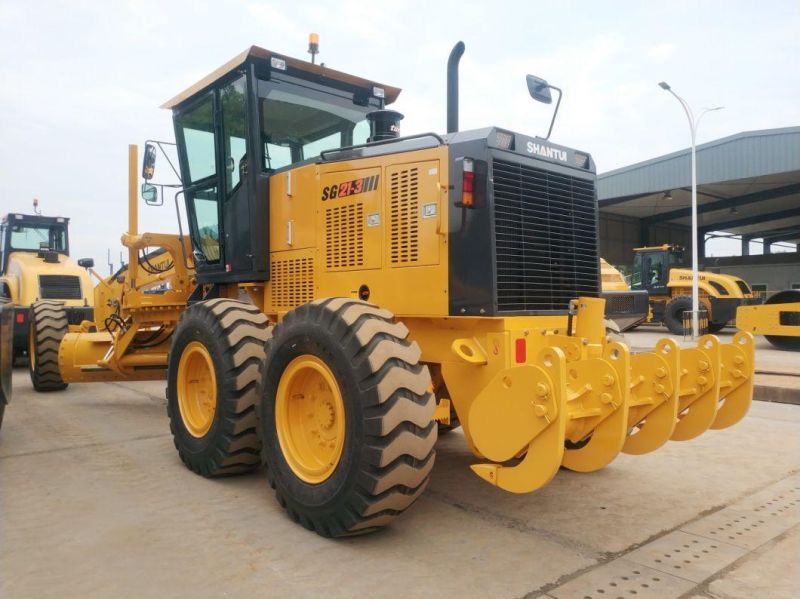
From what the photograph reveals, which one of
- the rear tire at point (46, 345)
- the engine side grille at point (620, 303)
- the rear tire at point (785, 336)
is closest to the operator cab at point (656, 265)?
the rear tire at point (785, 336)

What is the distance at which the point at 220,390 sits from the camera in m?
4.32

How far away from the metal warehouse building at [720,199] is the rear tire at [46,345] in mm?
26036

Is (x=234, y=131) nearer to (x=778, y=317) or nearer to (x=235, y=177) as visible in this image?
(x=235, y=177)

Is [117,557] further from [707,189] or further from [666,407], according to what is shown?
[707,189]

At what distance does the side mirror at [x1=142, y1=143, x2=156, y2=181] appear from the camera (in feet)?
20.0

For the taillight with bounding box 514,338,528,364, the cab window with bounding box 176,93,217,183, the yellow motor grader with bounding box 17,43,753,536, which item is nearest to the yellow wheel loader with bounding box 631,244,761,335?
the yellow motor grader with bounding box 17,43,753,536

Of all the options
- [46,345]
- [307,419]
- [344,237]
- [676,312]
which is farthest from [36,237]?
[676,312]

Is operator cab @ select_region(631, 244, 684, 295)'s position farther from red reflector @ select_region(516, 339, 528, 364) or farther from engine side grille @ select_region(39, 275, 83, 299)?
red reflector @ select_region(516, 339, 528, 364)

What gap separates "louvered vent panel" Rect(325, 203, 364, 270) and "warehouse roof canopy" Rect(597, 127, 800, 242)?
2584cm

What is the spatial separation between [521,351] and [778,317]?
12.6 m

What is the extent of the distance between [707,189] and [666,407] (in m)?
29.2

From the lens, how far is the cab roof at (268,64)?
4961 millimetres

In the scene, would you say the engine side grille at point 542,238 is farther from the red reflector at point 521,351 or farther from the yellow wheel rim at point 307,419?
the yellow wheel rim at point 307,419

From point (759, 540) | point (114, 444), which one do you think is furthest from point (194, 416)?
point (759, 540)
